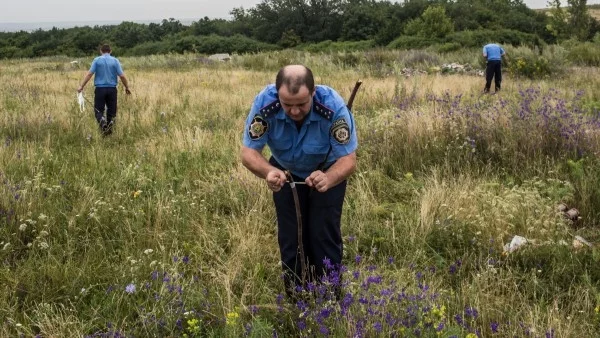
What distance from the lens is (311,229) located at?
2.81 m

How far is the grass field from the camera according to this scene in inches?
102

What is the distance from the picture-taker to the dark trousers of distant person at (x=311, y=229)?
2.73 m

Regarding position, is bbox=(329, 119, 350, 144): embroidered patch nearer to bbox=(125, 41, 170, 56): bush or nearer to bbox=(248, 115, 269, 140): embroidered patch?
bbox=(248, 115, 269, 140): embroidered patch

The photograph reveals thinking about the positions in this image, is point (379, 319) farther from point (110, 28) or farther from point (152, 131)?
point (110, 28)

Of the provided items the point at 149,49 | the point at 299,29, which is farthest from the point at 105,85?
the point at 299,29

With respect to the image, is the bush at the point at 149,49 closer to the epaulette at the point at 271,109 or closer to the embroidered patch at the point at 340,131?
the epaulette at the point at 271,109

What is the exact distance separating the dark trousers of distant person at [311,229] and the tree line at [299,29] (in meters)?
38.8

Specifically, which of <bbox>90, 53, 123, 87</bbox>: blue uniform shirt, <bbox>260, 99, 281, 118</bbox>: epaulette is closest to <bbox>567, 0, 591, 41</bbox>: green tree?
<bbox>90, 53, 123, 87</bbox>: blue uniform shirt

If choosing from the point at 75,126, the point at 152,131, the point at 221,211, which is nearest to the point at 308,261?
the point at 221,211

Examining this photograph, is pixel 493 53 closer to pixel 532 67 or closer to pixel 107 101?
pixel 532 67

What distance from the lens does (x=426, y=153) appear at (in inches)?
215

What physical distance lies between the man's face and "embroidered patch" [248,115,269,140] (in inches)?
6.7

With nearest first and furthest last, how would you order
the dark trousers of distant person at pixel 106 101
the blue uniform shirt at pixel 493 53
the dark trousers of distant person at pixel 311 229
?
1. the dark trousers of distant person at pixel 311 229
2. the dark trousers of distant person at pixel 106 101
3. the blue uniform shirt at pixel 493 53

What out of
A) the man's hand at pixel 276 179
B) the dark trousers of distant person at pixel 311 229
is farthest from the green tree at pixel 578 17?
the man's hand at pixel 276 179
